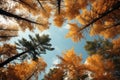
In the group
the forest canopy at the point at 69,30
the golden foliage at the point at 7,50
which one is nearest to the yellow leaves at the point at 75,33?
the forest canopy at the point at 69,30

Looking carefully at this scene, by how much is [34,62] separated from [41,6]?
6.43 m

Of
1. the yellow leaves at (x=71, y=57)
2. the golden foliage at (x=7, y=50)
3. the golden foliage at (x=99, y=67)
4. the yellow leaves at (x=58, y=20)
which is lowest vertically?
the golden foliage at (x=99, y=67)

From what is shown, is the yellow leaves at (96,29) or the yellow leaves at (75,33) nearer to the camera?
the yellow leaves at (96,29)

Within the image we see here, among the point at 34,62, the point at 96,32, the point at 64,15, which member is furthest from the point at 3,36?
the point at 96,32

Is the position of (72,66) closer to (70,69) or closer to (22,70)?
(70,69)

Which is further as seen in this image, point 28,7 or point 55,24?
point 55,24

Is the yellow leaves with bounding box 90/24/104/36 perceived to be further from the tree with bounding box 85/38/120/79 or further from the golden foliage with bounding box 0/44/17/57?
the golden foliage with bounding box 0/44/17/57

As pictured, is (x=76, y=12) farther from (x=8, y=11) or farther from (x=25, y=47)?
(x=25, y=47)

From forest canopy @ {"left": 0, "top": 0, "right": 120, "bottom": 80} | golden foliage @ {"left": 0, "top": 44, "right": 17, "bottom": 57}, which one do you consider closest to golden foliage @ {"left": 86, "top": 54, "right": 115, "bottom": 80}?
forest canopy @ {"left": 0, "top": 0, "right": 120, "bottom": 80}

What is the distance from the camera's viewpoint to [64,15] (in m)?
13.9

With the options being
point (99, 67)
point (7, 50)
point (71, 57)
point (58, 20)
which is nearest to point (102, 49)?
point (71, 57)

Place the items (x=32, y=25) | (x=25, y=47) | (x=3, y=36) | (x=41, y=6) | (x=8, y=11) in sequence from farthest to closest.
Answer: (x=25, y=47) < (x=3, y=36) < (x=32, y=25) < (x=41, y=6) < (x=8, y=11)

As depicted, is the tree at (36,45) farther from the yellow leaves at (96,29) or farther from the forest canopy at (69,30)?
the yellow leaves at (96,29)

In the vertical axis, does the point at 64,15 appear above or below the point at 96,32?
above
